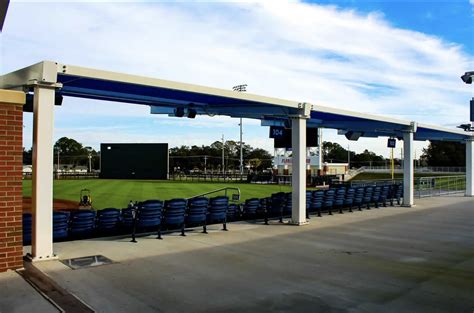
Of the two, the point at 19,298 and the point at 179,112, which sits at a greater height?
the point at 179,112

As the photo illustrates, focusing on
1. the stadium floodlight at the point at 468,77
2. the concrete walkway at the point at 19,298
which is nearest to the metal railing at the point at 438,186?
the stadium floodlight at the point at 468,77

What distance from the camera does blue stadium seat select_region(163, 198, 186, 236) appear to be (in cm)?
1070

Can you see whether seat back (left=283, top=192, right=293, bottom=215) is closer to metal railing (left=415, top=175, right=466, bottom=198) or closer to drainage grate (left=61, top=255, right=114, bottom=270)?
drainage grate (left=61, top=255, right=114, bottom=270)

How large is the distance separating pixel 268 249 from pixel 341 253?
150 centimetres

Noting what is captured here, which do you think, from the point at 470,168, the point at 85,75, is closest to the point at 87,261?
the point at 85,75

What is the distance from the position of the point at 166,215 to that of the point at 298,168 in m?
4.24

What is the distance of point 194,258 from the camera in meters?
8.36

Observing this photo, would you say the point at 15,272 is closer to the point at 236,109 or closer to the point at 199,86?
the point at 199,86

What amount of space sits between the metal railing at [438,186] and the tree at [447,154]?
69057 mm

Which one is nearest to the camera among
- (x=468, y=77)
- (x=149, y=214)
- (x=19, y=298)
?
(x=19, y=298)

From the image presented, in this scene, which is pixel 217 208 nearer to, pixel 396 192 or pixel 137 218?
pixel 137 218

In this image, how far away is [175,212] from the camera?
10.8 metres

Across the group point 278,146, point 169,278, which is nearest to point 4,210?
point 169,278

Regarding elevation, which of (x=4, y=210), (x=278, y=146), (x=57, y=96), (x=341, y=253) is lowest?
(x=341, y=253)
